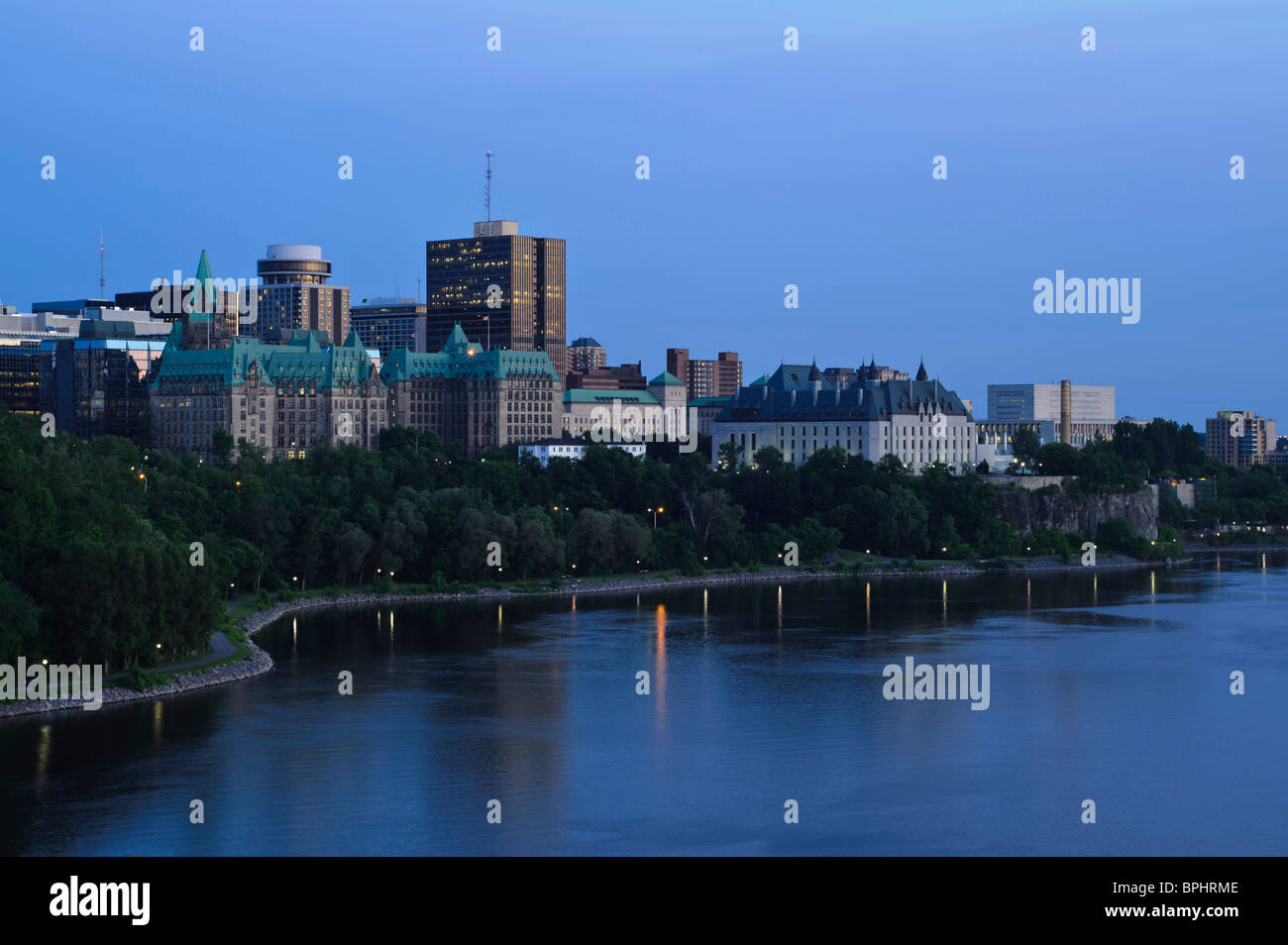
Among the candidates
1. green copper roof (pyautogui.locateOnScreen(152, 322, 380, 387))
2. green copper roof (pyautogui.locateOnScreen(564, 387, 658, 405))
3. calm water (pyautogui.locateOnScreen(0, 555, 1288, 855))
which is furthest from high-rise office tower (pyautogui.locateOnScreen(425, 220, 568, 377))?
calm water (pyautogui.locateOnScreen(0, 555, 1288, 855))

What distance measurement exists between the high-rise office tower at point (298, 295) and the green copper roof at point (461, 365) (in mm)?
44600

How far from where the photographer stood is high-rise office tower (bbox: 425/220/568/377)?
172 metres

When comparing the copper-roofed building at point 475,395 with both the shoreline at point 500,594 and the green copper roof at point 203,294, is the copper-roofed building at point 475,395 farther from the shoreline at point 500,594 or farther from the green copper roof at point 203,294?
the shoreline at point 500,594

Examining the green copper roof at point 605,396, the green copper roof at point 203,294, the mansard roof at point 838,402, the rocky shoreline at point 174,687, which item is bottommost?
the rocky shoreline at point 174,687

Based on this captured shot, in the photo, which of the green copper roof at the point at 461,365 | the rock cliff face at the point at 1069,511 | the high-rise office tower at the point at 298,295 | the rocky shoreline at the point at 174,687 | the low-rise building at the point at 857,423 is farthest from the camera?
the high-rise office tower at the point at 298,295

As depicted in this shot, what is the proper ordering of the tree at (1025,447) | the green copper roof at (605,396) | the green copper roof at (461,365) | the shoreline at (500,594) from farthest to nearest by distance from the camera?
the green copper roof at (605,396)
the green copper roof at (461,365)
the tree at (1025,447)
the shoreline at (500,594)

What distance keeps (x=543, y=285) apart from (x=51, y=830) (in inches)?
5677

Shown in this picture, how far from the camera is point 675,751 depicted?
39562 millimetres

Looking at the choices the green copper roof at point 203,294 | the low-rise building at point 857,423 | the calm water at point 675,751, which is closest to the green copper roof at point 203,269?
the green copper roof at point 203,294

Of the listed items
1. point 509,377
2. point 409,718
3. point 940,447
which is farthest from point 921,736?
point 509,377

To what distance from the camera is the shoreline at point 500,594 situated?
43.2 metres

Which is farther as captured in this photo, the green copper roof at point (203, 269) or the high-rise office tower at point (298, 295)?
the high-rise office tower at point (298, 295)

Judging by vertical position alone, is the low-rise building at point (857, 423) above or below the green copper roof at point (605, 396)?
below

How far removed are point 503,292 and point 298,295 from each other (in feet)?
86.7
